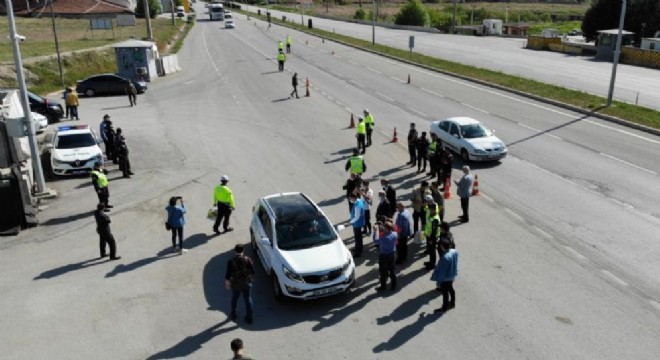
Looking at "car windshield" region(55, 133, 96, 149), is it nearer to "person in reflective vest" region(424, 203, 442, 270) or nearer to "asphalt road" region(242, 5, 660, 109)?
"person in reflective vest" region(424, 203, 442, 270)

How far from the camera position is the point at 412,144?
20.5 metres

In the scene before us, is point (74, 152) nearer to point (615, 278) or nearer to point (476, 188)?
point (476, 188)

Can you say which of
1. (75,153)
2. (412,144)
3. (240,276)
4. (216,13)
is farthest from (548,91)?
(216,13)

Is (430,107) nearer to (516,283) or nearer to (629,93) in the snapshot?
(629,93)

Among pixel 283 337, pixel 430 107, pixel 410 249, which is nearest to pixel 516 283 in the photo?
pixel 410 249

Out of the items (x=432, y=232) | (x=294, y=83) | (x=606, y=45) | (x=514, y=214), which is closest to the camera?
(x=432, y=232)

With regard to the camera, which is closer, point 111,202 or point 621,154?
point 111,202

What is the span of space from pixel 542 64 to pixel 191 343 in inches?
1834

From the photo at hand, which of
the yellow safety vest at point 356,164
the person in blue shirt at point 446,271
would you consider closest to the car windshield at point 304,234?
the person in blue shirt at point 446,271

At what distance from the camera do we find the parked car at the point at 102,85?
3712 cm

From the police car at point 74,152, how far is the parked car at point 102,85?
1602cm

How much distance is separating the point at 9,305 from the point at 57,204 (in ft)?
22.3

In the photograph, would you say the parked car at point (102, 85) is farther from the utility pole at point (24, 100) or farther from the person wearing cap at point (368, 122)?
the person wearing cap at point (368, 122)

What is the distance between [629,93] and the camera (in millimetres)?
35688
